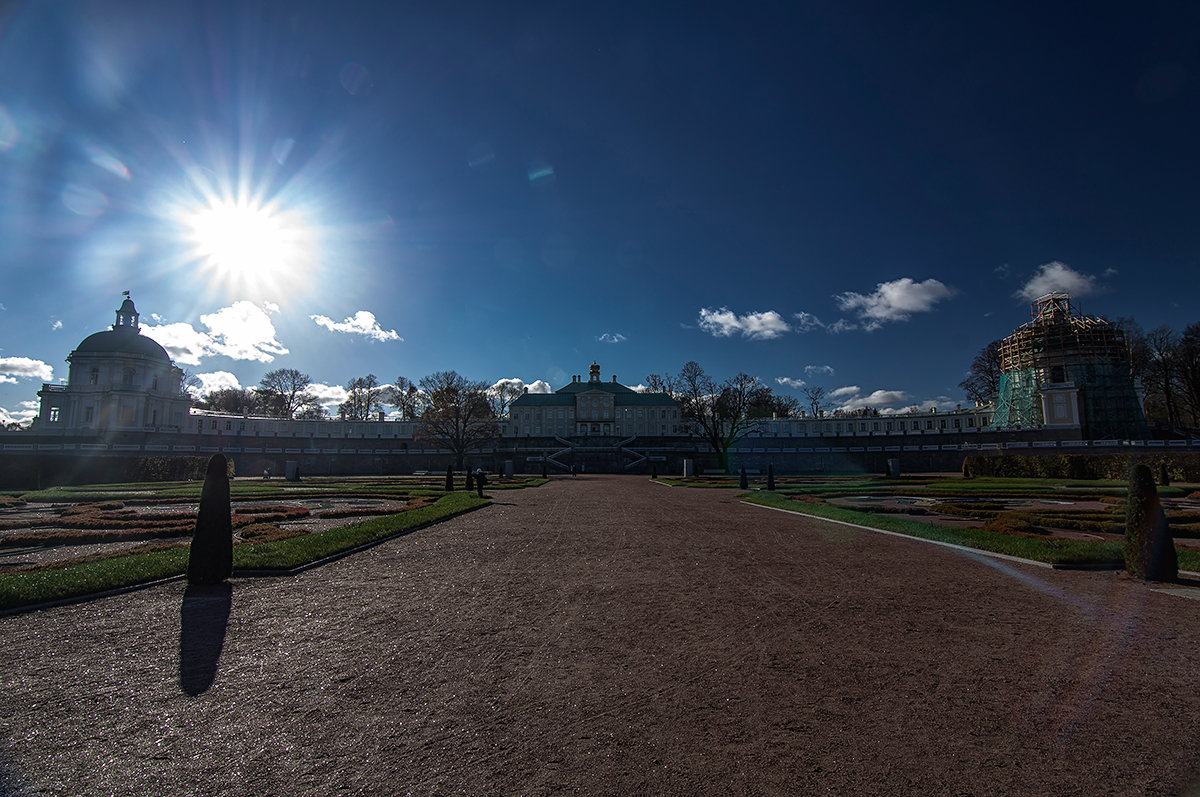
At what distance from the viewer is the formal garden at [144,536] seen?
792 centimetres

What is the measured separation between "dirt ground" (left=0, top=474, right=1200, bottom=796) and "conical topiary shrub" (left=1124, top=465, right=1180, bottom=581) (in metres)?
0.52

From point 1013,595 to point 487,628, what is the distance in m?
6.61

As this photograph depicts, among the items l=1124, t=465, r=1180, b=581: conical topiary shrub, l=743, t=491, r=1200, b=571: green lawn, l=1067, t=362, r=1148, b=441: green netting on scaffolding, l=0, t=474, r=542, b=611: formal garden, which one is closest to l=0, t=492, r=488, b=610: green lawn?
l=0, t=474, r=542, b=611: formal garden

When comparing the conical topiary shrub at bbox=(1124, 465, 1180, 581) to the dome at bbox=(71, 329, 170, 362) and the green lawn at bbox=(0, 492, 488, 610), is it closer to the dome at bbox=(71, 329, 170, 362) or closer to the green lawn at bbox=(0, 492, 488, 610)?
the green lawn at bbox=(0, 492, 488, 610)

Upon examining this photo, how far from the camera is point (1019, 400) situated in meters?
67.1

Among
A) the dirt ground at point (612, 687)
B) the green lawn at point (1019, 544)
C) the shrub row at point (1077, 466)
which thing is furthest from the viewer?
the shrub row at point (1077, 466)

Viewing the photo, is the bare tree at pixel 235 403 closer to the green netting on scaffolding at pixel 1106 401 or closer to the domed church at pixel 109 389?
the domed church at pixel 109 389

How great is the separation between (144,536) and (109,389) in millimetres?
78501

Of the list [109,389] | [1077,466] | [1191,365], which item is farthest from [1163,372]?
[109,389]

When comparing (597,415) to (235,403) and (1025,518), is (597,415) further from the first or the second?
(1025,518)

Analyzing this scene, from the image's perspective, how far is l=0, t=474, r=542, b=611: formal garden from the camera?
7.92m

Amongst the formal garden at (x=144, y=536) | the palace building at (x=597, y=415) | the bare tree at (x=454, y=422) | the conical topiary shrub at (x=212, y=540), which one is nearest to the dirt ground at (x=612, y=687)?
the conical topiary shrub at (x=212, y=540)

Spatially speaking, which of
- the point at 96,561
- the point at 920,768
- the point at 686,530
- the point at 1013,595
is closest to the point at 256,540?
the point at 96,561

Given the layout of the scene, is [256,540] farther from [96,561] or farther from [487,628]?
[487,628]
